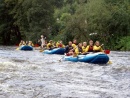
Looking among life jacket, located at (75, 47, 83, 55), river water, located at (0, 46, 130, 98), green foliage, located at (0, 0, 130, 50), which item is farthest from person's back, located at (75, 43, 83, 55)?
green foliage, located at (0, 0, 130, 50)

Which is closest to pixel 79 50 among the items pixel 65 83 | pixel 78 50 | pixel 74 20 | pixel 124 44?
pixel 78 50

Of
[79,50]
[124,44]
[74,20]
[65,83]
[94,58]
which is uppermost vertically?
[74,20]

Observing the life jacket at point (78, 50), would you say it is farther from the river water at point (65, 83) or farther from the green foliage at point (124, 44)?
the green foliage at point (124, 44)

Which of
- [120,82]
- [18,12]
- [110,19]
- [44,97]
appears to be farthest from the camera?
[18,12]

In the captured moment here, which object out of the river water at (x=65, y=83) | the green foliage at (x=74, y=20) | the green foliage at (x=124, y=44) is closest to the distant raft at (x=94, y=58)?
the river water at (x=65, y=83)

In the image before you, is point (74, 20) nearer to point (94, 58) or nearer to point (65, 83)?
point (94, 58)

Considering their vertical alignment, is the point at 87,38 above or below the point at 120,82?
above

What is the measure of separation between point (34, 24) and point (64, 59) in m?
23.6

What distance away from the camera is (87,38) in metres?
33.0

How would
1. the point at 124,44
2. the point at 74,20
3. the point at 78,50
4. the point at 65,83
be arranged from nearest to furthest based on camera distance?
the point at 65,83 < the point at 78,50 < the point at 124,44 < the point at 74,20

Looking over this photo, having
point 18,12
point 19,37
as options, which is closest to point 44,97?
point 18,12

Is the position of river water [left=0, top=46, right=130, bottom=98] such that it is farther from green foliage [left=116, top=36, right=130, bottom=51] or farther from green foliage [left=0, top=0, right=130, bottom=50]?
green foliage [left=0, top=0, right=130, bottom=50]

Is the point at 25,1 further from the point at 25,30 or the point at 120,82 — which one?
the point at 120,82

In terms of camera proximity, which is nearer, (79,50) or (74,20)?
(79,50)
